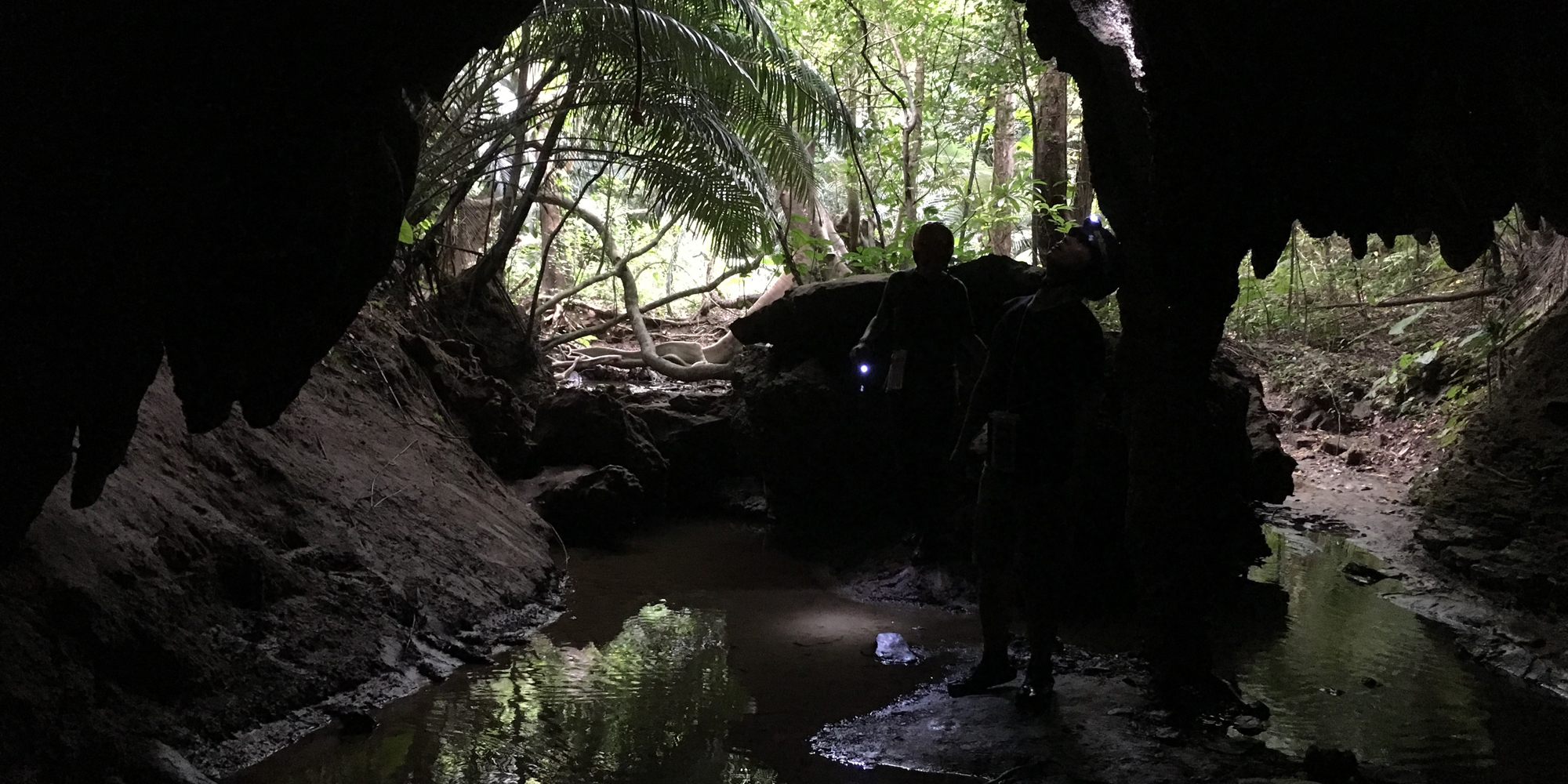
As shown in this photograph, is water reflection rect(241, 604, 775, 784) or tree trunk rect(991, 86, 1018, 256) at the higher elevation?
tree trunk rect(991, 86, 1018, 256)

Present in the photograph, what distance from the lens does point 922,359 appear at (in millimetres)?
6336

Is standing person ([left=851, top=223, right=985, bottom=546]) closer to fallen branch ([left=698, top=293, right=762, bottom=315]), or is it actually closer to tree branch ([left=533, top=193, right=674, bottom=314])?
tree branch ([left=533, top=193, right=674, bottom=314])

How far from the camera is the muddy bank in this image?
10.0 ft

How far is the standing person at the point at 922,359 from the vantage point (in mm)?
5859

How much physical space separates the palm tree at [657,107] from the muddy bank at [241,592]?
3.30 m

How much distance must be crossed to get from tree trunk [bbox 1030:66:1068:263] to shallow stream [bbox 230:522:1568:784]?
16.9ft

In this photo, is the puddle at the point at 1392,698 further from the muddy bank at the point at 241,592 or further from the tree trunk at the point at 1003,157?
the tree trunk at the point at 1003,157

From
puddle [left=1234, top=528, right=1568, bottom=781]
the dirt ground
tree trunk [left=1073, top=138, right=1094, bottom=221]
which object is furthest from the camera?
tree trunk [left=1073, top=138, right=1094, bottom=221]

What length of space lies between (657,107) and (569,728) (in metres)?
6.37

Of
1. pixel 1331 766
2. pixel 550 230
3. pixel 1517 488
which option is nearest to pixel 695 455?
pixel 1517 488

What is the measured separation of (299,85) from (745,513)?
6.46 m

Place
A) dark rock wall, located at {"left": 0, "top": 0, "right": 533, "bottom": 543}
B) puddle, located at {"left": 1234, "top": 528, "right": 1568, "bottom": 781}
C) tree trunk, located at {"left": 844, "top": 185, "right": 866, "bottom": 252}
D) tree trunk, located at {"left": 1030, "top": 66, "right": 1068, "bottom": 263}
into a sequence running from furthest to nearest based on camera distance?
tree trunk, located at {"left": 844, "top": 185, "right": 866, "bottom": 252}, tree trunk, located at {"left": 1030, "top": 66, "right": 1068, "bottom": 263}, puddle, located at {"left": 1234, "top": 528, "right": 1568, "bottom": 781}, dark rock wall, located at {"left": 0, "top": 0, "right": 533, "bottom": 543}

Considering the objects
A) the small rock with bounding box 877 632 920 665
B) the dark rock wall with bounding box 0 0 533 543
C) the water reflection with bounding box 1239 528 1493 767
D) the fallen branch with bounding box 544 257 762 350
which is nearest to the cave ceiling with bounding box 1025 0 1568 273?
the water reflection with bounding box 1239 528 1493 767

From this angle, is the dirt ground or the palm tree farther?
the palm tree
